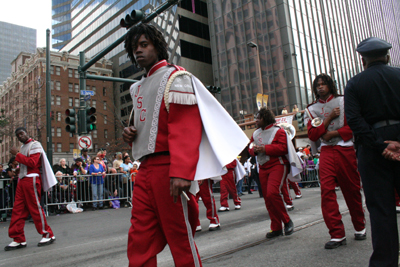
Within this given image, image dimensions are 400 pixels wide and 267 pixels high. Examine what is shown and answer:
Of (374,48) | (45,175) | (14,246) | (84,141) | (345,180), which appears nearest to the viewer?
(374,48)

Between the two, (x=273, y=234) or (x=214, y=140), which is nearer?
(x=214, y=140)

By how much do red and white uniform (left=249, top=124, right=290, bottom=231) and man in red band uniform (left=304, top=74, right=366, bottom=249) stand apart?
0.73m

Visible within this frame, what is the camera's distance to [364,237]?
4.37 m

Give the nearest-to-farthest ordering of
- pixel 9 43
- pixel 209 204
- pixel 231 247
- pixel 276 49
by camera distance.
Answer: pixel 231 247
pixel 209 204
pixel 276 49
pixel 9 43

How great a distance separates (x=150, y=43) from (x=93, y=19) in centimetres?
7898

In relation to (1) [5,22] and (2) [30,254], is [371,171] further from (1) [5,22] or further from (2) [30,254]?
(1) [5,22]

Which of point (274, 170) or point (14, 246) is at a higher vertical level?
point (274, 170)

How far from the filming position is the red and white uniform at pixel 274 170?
5016 mm

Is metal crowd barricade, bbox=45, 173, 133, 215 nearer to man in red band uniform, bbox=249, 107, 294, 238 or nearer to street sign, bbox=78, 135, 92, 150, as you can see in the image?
street sign, bbox=78, 135, 92, 150

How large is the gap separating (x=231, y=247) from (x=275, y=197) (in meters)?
0.98

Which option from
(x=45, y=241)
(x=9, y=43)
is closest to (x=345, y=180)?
(x=45, y=241)

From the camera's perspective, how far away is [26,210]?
5.83 m

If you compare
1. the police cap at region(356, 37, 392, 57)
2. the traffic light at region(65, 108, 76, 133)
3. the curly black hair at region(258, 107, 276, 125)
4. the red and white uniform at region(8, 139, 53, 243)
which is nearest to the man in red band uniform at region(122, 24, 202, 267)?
the police cap at region(356, 37, 392, 57)

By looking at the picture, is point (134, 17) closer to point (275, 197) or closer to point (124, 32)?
point (275, 197)
